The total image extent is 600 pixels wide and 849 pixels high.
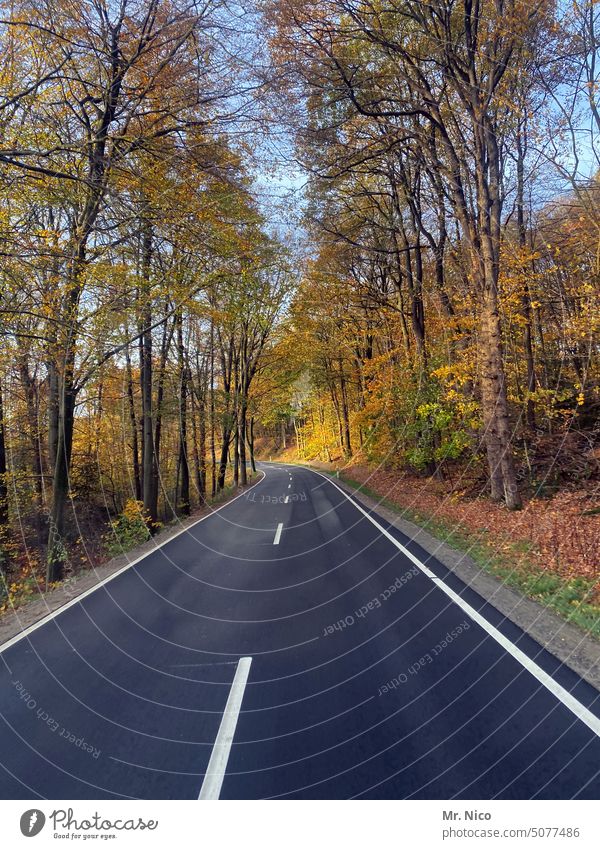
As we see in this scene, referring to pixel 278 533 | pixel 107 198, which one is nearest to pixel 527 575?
pixel 278 533

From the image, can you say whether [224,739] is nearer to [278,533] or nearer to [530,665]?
[530,665]

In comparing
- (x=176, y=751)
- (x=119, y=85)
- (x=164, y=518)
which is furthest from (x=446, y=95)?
(x=164, y=518)

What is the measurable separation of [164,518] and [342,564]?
1366cm

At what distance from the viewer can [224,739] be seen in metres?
2.48

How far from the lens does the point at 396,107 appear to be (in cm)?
1005

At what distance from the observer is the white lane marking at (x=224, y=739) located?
208cm

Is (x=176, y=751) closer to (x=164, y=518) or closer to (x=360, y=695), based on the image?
(x=360, y=695)

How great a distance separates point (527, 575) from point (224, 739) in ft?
15.3
